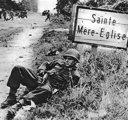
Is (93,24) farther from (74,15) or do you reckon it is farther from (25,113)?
(25,113)

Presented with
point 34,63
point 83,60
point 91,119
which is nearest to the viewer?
point 91,119

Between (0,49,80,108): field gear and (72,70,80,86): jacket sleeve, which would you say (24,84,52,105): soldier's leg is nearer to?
(0,49,80,108): field gear

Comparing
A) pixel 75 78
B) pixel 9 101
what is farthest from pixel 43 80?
pixel 9 101

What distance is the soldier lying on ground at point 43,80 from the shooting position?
5.67 m

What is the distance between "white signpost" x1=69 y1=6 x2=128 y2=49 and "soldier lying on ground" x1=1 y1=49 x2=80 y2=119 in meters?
1.04

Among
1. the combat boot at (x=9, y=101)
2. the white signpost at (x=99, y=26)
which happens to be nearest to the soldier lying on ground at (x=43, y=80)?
the combat boot at (x=9, y=101)

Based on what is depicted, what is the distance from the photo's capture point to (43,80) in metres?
6.11

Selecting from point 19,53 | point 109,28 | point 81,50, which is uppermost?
point 109,28

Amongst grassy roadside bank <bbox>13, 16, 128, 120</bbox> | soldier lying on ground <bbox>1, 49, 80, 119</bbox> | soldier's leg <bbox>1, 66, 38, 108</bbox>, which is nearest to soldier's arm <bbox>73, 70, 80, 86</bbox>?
soldier lying on ground <bbox>1, 49, 80, 119</bbox>

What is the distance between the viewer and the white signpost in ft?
22.7

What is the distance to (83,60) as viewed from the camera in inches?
294

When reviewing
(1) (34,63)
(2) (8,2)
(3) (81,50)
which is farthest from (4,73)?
(2) (8,2)

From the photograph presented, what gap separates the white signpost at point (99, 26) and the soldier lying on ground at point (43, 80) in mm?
1043

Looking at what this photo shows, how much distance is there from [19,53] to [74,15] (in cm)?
526
